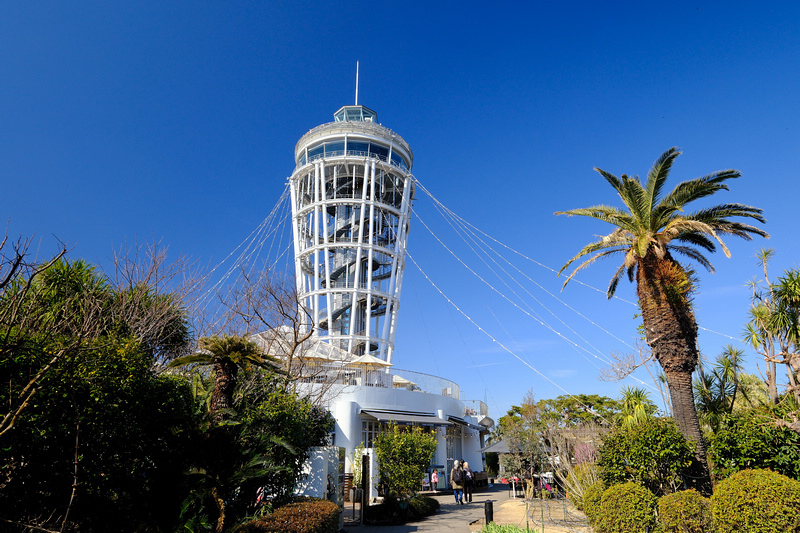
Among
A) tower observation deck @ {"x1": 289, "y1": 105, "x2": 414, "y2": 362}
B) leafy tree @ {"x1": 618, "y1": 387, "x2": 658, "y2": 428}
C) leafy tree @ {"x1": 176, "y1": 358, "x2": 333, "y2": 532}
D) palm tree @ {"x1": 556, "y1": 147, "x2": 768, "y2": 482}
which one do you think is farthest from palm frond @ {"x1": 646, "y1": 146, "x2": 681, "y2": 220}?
tower observation deck @ {"x1": 289, "y1": 105, "x2": 414, "y2": 362}

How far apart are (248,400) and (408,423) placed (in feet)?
40.0

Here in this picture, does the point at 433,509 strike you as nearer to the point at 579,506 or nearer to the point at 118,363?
the point at 579,506

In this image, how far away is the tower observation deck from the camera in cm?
3084

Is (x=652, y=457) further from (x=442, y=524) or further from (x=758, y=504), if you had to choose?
(x=442, y=524)

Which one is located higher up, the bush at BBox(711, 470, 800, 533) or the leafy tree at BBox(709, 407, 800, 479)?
the leafy tree at BBox(709, 407, 800, 479)

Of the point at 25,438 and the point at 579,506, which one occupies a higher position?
the point at 25,438

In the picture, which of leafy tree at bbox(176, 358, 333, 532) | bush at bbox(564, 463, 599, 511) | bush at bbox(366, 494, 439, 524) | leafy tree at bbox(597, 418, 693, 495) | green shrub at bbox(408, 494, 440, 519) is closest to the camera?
leafy tree at bbox(176, 358, 333, 532)

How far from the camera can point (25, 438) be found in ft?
16.6

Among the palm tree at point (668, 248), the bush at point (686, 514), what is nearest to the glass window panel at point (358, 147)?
the palm tree at point (668, 248)

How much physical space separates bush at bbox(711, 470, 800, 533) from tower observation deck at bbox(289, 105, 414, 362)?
22908 mm

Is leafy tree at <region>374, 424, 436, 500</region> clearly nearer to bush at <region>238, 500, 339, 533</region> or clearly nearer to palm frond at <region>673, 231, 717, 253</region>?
bush at <region>238, 500, 339, 533</region>

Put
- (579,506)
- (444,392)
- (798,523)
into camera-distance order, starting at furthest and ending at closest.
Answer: (444,392) → (579,506) → (798,523)

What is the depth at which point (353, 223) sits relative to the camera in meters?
32.8

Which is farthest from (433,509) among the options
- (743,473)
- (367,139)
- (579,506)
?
(367,139)
